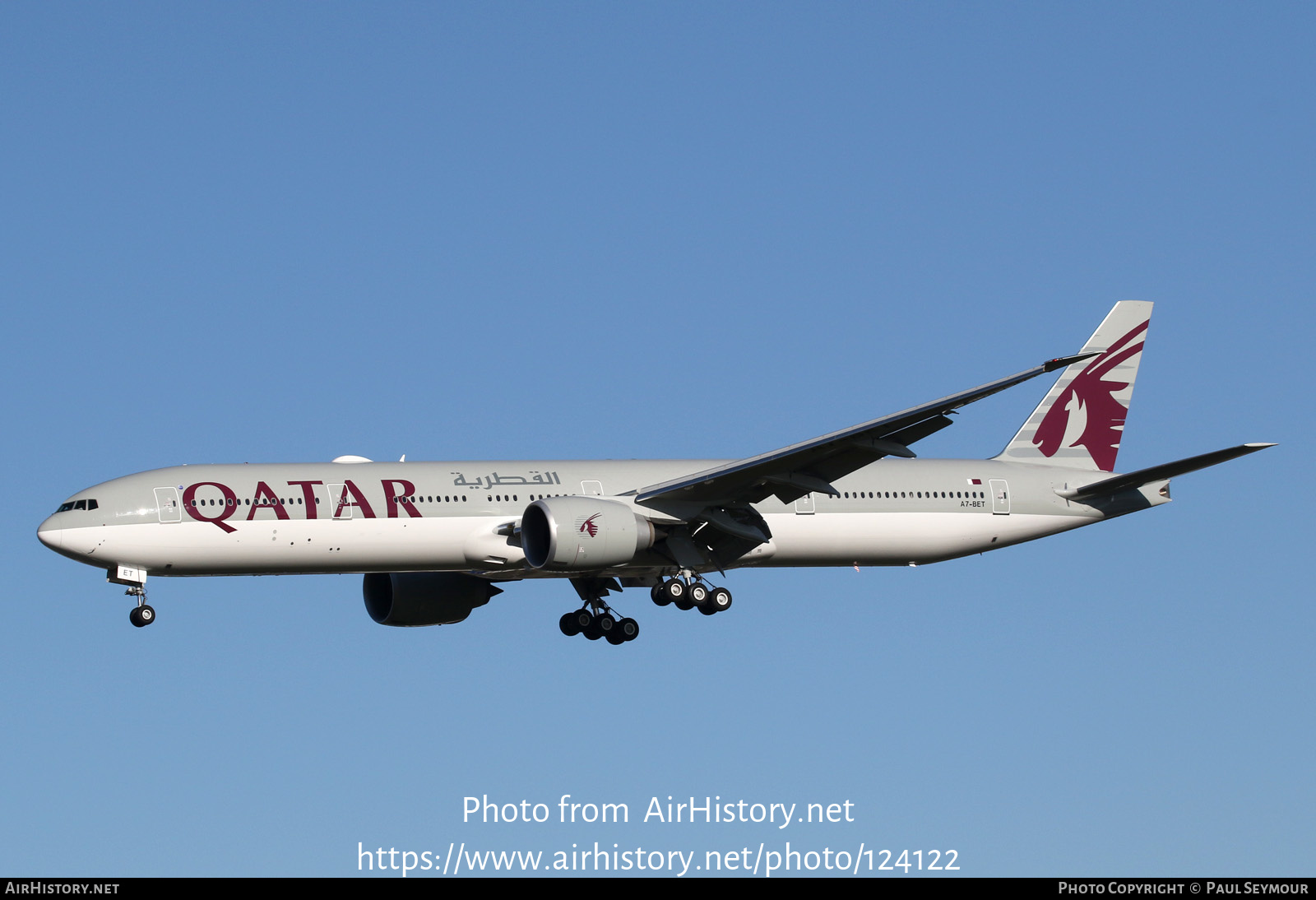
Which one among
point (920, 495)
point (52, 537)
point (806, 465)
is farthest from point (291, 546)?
point (920, 495)

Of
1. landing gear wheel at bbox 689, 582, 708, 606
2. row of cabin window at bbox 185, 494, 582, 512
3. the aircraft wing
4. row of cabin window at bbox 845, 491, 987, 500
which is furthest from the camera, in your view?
row of cabin window at bbox 845, 491, 987, 500

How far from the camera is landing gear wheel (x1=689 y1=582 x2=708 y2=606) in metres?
43.4

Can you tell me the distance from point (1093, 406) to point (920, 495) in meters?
7.32

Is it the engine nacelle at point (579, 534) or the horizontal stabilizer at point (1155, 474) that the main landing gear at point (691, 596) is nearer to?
the engine nacelle at point (579, 534)

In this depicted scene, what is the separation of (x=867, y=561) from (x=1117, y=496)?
24.8 ft

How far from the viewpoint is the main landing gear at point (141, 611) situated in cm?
3988

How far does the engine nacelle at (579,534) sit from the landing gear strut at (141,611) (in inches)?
339

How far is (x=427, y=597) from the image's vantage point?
47.0 meters

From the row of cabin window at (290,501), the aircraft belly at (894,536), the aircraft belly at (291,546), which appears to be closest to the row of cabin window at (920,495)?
the aircraft belly at (894,536)

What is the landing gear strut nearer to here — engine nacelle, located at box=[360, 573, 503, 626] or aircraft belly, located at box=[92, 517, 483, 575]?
aircraft belly, located at box=[92, 517, 483, 575]

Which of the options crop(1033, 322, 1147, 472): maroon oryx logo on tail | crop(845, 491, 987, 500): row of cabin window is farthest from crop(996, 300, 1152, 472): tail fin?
crop(845, 491, 987, 500): row of cabin window

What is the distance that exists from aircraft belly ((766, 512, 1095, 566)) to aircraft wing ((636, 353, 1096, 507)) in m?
2.51
